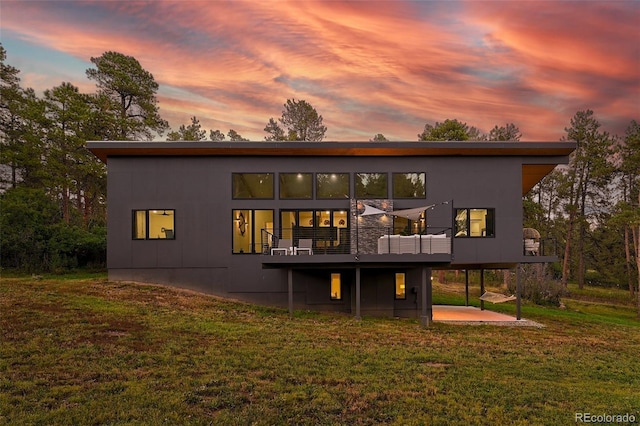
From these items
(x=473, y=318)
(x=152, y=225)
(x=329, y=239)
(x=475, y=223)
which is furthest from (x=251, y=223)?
(x=473, y=318)

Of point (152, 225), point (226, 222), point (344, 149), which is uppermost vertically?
point (344, 149)

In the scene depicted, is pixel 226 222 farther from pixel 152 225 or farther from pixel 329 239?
pixel 329 239

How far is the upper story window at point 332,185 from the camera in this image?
1816cm

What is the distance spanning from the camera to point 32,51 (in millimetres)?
22531

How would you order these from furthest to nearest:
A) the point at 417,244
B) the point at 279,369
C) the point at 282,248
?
the point at 282,248 < the point at 417,244 < the point at 279,369

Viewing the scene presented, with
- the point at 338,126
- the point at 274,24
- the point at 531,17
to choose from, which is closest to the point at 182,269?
the point at 274,24

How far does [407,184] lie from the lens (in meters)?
18.2

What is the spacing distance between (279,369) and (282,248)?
8.13 metres

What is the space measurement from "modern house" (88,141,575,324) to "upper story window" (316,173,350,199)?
0.05 meters

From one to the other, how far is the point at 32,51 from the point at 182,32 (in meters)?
8.51

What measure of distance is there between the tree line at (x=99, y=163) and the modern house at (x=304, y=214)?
8468mm

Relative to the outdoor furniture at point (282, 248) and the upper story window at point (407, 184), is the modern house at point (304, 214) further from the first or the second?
the outdoor furniture at point (282, 248)

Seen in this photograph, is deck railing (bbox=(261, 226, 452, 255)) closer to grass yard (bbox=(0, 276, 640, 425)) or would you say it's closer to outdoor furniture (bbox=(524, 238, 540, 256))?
outdoor furniture (bbox=(524, 238, 540, 256))

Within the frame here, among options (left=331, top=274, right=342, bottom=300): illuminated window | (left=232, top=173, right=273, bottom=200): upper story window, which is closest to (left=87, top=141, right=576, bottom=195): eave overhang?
(left=232, top=173, right=273, bottom=200): upper story window
